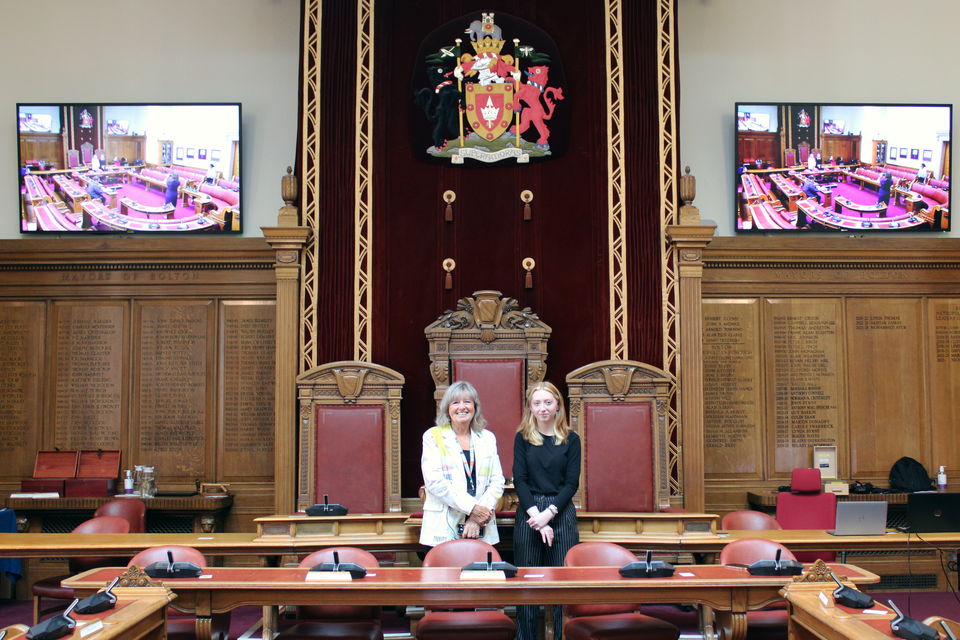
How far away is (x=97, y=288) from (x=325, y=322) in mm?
2363

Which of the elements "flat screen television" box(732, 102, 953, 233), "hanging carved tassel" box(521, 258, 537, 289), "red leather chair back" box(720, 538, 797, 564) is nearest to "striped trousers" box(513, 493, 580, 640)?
"red leather chair back" box(720, 538, 797, 564)

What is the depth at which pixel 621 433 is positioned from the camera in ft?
20.5

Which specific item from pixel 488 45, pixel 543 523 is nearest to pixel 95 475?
pixel 543 523

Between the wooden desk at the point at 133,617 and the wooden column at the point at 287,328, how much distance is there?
2.96 metres

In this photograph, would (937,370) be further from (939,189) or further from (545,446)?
(545,446)

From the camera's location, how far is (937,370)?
23.6 ft

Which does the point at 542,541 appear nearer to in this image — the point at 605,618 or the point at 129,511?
the point at 605,618

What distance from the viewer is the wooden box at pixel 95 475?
263 inches

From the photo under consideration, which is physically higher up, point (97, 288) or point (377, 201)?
point (377, 201)

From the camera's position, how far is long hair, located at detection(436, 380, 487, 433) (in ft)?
14.7

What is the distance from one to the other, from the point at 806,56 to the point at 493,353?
450 cm

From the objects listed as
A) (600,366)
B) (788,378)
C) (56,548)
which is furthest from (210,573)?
(788,378)

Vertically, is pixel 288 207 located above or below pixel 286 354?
above

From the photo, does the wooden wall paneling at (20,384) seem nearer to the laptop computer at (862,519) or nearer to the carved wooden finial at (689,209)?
the carved wooden finial at (689,209)
